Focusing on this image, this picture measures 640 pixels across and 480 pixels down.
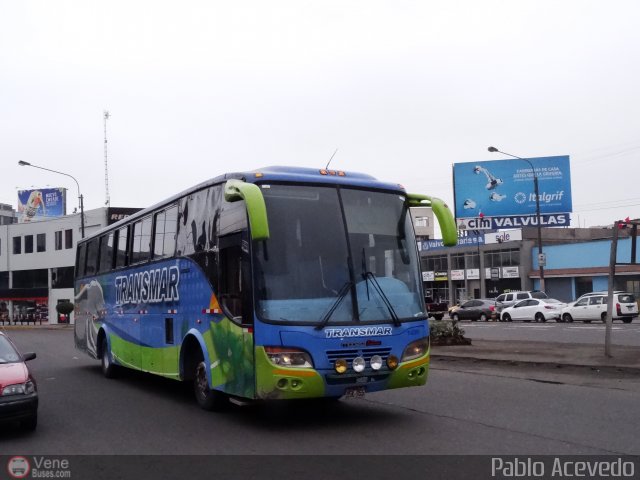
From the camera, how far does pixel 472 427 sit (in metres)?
8.73

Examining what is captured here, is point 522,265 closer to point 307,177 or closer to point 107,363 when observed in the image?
point 107,363

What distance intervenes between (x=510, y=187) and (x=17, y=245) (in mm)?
46672

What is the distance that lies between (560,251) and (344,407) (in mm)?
51989

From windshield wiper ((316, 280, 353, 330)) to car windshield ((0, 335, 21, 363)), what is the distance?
162 inches

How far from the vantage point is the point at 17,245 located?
6731 cm

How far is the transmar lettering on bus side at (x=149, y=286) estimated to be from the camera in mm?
11375

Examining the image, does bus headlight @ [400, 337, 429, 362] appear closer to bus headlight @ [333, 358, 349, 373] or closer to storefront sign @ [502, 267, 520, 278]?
bus headlight @ [333, 358, 349, 373]

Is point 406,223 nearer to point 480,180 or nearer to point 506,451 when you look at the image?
point 506,451

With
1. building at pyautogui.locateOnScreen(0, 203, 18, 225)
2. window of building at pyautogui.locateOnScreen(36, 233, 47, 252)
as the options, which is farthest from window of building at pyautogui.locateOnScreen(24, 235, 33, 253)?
building at pyautogui.locateOnScreen(0, 203, 18, 225)

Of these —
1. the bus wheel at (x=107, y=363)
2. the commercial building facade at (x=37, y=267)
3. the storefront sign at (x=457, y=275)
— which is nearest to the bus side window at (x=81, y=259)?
the bus wheel at (x=107, y=363)

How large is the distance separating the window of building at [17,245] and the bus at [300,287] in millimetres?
62157

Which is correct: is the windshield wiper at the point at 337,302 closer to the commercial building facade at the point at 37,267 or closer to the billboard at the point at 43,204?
the commercial building facade at the point at 37,267

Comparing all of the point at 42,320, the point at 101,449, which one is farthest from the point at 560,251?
the point at 101,449

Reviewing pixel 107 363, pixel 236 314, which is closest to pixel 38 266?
pixel 107 363
